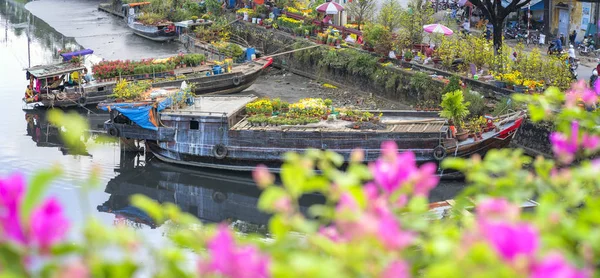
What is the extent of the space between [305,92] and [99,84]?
8170mm

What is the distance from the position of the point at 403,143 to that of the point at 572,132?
16.4m

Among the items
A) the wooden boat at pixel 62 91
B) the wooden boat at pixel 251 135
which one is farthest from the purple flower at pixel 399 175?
the wooden boat at pixel 62 91

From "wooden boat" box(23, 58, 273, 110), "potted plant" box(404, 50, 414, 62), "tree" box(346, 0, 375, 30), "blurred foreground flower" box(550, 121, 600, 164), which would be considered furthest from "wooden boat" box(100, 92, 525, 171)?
"blurred foreground flower" box(550, 121, 600, 164)

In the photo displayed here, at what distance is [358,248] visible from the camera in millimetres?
3561

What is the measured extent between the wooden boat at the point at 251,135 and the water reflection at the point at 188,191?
1.46 feet

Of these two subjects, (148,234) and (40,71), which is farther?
(40,71)

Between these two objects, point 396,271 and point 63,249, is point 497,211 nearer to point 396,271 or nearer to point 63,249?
point 396,271

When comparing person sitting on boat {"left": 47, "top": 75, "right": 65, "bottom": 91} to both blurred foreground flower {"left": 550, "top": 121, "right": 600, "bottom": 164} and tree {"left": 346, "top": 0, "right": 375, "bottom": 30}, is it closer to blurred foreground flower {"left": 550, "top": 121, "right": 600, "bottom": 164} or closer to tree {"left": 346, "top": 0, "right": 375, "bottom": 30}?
tree {"left": 346, "top": 0, "right": 375, "bottom": 30}

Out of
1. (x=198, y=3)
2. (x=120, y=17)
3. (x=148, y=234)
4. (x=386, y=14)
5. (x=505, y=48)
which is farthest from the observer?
(x=120, y=17)

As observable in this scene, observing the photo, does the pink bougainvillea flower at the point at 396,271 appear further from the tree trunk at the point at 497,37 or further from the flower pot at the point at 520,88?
the tree trunk at the point at 497,37

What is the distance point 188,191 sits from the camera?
22391 millimetres

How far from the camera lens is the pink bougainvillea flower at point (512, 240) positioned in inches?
129

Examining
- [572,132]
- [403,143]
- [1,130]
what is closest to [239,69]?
[1,130]

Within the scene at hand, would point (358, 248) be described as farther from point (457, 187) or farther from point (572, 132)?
point (457, 187)
